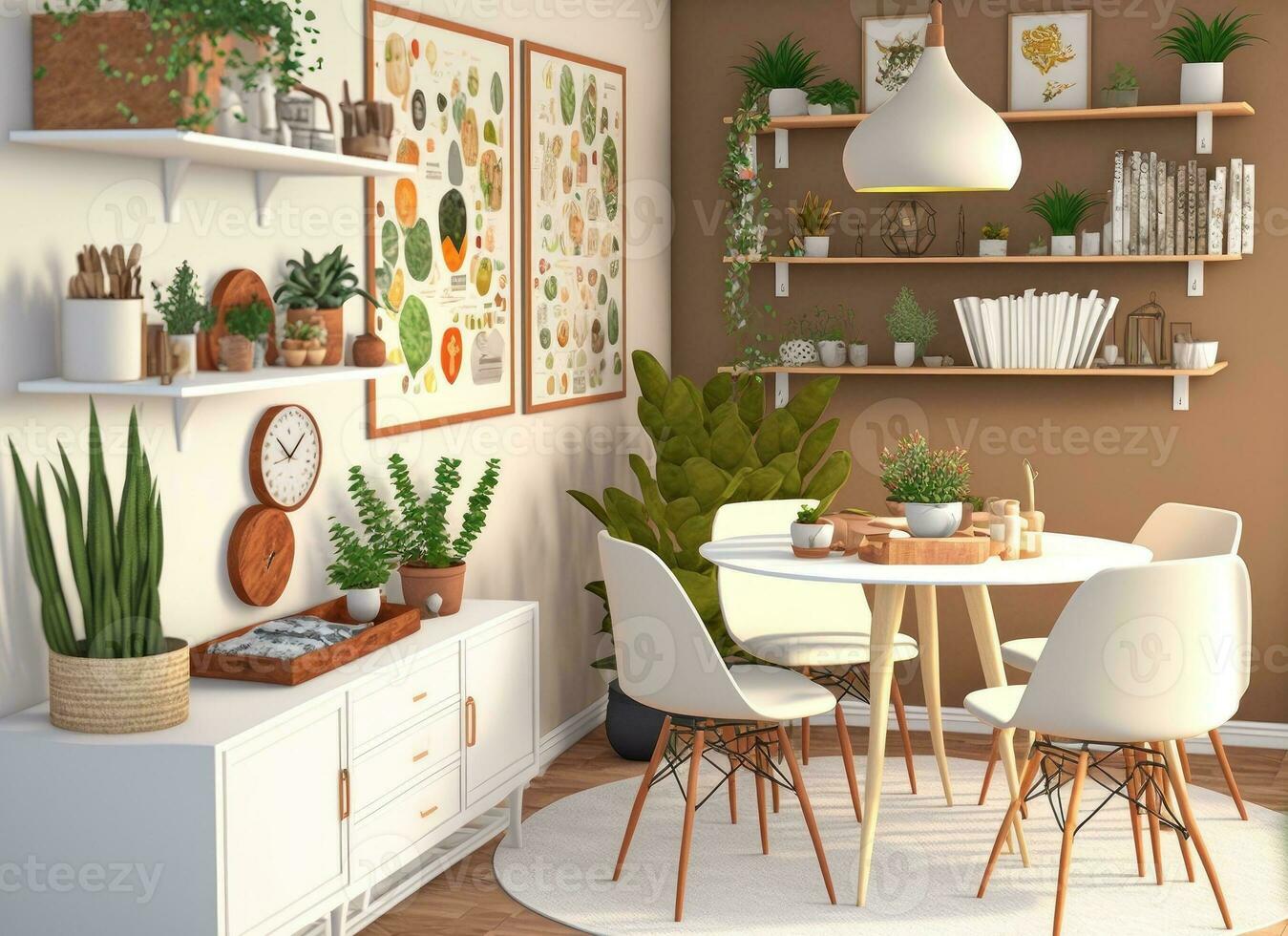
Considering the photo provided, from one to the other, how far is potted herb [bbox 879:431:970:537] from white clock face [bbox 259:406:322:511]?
1.43 meters

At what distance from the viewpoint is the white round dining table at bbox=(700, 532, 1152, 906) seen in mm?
3492

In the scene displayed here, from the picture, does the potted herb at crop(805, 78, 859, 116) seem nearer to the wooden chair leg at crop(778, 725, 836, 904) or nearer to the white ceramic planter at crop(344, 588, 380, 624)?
the wooden chair leg at crop(778, 725, 836, 904)

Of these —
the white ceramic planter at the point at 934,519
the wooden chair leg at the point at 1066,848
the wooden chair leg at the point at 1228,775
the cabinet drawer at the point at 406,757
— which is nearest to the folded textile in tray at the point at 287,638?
the cabinet drawer at the point at 406,757

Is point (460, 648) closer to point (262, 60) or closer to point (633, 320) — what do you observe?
point (262, 60)

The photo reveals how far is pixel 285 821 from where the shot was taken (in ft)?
9.12

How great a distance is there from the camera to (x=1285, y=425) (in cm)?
500

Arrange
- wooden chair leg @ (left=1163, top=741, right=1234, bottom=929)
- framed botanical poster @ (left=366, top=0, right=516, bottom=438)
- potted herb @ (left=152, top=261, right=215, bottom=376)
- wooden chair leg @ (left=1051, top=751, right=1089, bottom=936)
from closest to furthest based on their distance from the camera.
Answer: potted herb @ (left=152, top=261, right=215, bottom=376), wooden chair leg @ (left=1051, top=751, right=1089, bottom=936), wooden chair leg @ (left=1163, top=741, right=1234, bottom=929), framed botanical poster @ (left=366, top=0, right=516, bottom=438)

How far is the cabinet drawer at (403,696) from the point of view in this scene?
10.1 feet

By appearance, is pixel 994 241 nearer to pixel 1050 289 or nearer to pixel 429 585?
pixel 1050 289

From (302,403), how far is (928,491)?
4.98 feet

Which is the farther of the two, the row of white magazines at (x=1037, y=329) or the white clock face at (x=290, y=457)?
the row of white magazines at (x=1037, y=329)

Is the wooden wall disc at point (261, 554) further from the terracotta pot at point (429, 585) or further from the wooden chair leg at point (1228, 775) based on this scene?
the wooden chair leg at point (1228, 775)

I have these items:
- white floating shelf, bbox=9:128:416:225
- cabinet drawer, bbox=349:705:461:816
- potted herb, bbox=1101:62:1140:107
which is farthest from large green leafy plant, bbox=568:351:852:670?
white floating shelf, bbox=9:128:416:225

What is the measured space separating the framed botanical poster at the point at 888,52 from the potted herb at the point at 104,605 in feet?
11.1
